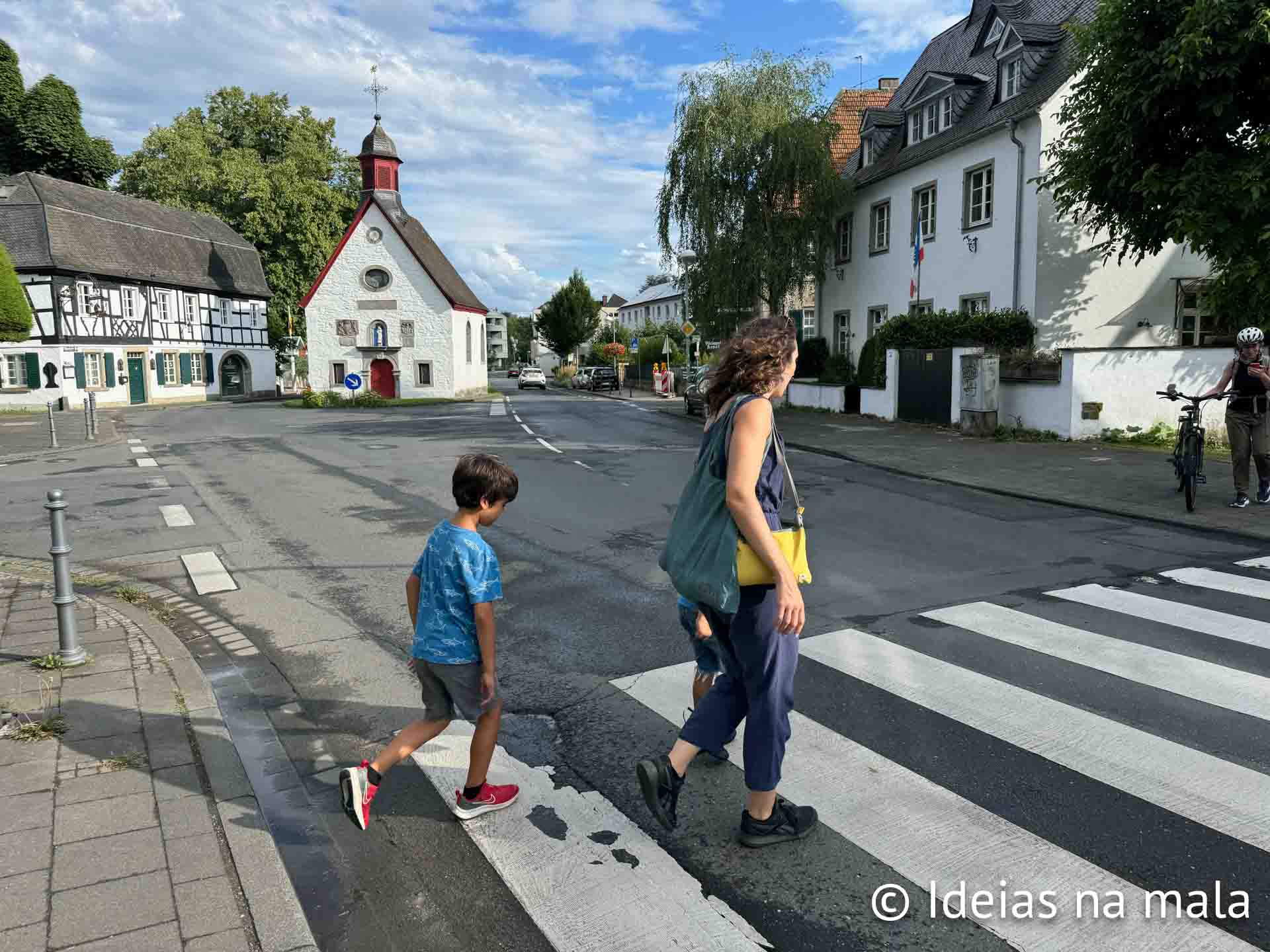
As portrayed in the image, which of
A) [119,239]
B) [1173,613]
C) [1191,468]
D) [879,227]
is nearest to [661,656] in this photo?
[1173,613]

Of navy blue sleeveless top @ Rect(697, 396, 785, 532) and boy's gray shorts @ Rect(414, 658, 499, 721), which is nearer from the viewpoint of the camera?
navy blue sleeveless top @ Rect(697, 396, 785, 532)

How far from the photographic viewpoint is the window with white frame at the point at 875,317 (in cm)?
2844

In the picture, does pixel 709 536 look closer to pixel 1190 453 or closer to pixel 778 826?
pixel 778 826

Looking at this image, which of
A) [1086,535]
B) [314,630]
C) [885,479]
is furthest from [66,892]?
[885,479]

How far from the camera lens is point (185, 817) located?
136 inches

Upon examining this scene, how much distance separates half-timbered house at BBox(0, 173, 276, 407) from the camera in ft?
128

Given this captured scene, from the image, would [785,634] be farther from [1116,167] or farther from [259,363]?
[259,363]

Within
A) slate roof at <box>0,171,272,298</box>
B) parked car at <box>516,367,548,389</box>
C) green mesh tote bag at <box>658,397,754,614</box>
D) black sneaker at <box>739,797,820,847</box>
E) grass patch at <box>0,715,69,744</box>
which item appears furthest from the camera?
parked car at <box>516,367,548,389</box>

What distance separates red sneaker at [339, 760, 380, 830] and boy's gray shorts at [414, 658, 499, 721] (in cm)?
33

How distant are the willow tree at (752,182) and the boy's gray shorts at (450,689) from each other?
25.7 m

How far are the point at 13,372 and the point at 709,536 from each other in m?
44.9

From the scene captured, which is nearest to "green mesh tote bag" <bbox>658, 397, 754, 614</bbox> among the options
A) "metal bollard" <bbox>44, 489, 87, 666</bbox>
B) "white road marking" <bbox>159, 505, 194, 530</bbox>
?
"metal bollard" <bbox>44, 489, 87, 666</bbox>

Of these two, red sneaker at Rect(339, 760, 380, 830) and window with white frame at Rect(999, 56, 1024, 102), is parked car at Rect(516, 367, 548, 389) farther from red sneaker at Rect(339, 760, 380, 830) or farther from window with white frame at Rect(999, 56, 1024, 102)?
red sneaker at Rect(339, 760, 380, 830)

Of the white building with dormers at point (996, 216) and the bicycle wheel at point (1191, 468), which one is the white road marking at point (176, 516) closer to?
the bicycle wheel at point (1191, 468)
